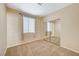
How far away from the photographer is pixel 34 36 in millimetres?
2994

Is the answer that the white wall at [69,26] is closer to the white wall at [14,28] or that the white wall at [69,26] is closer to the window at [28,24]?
the window at [28,24]

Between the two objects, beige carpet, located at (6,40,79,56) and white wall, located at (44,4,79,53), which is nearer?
beige carpet, located at (6,40,79,56)

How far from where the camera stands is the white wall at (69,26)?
3604mm

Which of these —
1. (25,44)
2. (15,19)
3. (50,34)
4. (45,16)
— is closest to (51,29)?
(50,34)

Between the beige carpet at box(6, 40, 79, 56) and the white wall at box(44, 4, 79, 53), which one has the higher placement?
the white wall at box(44, 4, 79, 53)

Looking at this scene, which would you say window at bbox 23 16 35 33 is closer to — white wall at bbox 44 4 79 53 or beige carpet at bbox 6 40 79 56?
beige carpet at bbox 6 40 79 56

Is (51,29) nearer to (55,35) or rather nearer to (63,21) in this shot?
(55,35)

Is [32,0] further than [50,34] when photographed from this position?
No

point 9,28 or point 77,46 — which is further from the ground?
point 9,28

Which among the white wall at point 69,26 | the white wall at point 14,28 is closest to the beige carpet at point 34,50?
the white wall at point 14,28

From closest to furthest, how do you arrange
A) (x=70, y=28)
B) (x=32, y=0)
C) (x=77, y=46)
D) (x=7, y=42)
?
(x=32, y=0) < (x=7, y=42) < (x=77, y=46) < (x=70, y=28)

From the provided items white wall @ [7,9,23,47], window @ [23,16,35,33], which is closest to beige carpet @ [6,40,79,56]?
white wall @ [7,9,23,47]

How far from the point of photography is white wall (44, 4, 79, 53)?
3.60m

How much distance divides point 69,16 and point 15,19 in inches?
88.2
